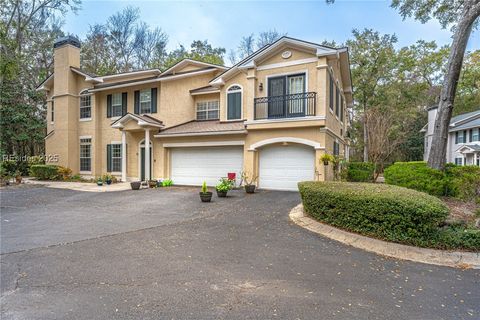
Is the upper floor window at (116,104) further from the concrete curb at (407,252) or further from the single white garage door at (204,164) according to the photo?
the concrete curb at (407,252)

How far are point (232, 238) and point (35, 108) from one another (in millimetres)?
25396

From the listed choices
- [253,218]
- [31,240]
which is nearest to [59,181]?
[31,240]

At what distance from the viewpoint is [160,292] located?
11.9 ft

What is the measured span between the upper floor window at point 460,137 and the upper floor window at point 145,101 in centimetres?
2832

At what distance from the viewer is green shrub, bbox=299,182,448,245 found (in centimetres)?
534

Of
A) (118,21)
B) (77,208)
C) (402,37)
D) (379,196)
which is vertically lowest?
(77,208)

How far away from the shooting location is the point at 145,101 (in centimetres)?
1725

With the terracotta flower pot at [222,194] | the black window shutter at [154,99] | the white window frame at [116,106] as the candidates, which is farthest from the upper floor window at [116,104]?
the terracotta flower pot at [222,194]

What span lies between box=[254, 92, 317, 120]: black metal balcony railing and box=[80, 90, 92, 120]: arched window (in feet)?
41.2

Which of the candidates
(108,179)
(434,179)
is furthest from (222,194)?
(108,179)

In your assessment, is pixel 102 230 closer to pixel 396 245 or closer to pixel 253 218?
pixel 253 218

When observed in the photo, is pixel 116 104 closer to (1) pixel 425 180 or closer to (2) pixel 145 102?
(2) pixel 145 102

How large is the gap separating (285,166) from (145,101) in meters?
10.2

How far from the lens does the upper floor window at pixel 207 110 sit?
16.7 m
